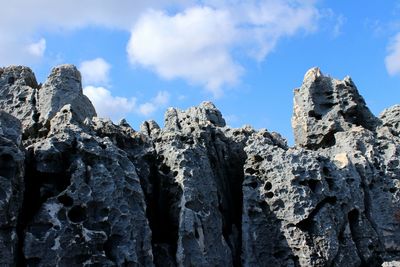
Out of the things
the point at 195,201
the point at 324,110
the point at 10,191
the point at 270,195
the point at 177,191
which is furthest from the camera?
the point at 324,110

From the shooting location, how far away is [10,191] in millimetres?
8977

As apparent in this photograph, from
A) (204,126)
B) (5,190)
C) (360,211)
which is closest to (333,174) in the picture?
(360,211)

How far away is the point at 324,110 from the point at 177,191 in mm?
10250

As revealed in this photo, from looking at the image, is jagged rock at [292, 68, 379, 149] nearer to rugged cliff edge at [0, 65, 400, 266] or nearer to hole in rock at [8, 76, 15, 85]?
rugged cliff edge at [0, 65, 400, 266]

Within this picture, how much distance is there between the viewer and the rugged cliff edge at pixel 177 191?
31.2 feet

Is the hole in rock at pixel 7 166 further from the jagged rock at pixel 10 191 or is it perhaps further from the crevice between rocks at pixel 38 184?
the crevice between rocks at pixel 38 184

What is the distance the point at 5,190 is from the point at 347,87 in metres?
15.4

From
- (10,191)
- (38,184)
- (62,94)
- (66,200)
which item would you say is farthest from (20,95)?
(10,191)

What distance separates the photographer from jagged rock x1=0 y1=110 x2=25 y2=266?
8.70 metres

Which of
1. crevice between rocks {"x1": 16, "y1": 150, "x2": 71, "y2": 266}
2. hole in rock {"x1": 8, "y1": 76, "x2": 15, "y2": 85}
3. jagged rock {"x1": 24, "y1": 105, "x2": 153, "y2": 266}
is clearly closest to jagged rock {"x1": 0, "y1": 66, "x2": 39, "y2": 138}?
hole in rock {"x1": 8, "y1": 76, "x2": 15, "y2": 85}

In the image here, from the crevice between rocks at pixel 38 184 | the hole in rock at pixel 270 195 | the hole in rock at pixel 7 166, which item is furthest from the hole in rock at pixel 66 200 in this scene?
the hole in rock at pixel 270 195

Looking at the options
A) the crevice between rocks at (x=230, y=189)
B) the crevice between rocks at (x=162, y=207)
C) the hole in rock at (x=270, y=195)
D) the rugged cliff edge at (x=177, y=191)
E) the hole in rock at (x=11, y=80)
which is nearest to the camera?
the rugged cliff edge at (x=177, y=191)

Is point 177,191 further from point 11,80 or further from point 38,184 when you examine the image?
point 11,80

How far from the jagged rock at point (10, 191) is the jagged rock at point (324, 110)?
1305 centimetres
